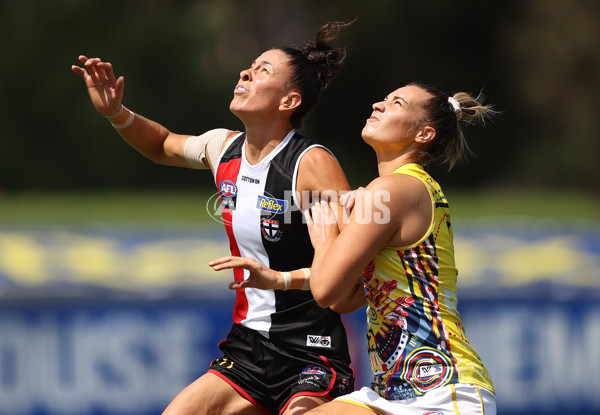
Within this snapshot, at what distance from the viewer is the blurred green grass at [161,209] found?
37.1 feet

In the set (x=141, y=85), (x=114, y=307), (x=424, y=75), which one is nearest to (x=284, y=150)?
(x=114, y=307)

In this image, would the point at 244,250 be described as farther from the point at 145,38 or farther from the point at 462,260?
the point at 145,38

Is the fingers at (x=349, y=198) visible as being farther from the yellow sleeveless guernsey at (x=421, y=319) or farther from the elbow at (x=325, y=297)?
the elbow at (x=325, y=297)

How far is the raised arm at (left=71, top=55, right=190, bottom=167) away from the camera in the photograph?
14.2ft

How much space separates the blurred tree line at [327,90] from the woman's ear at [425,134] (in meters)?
15.0

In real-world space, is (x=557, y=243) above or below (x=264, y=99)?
below

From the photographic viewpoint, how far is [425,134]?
360 cm

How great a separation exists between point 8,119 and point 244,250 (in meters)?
15.6

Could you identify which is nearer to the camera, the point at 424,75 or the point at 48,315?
the point at 48,315

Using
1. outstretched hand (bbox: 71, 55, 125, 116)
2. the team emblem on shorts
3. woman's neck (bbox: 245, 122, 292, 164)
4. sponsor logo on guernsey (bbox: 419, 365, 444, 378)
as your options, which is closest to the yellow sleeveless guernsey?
sponsor logo on guernsey (bbox: 419, 365, 444, 378)

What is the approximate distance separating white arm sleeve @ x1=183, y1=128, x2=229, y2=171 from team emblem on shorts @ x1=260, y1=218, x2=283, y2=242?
0.49m

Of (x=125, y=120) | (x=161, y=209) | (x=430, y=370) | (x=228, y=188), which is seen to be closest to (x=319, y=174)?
(x=228, y=188)

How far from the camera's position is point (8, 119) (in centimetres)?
1855

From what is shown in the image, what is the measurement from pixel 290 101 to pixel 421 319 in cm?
124
